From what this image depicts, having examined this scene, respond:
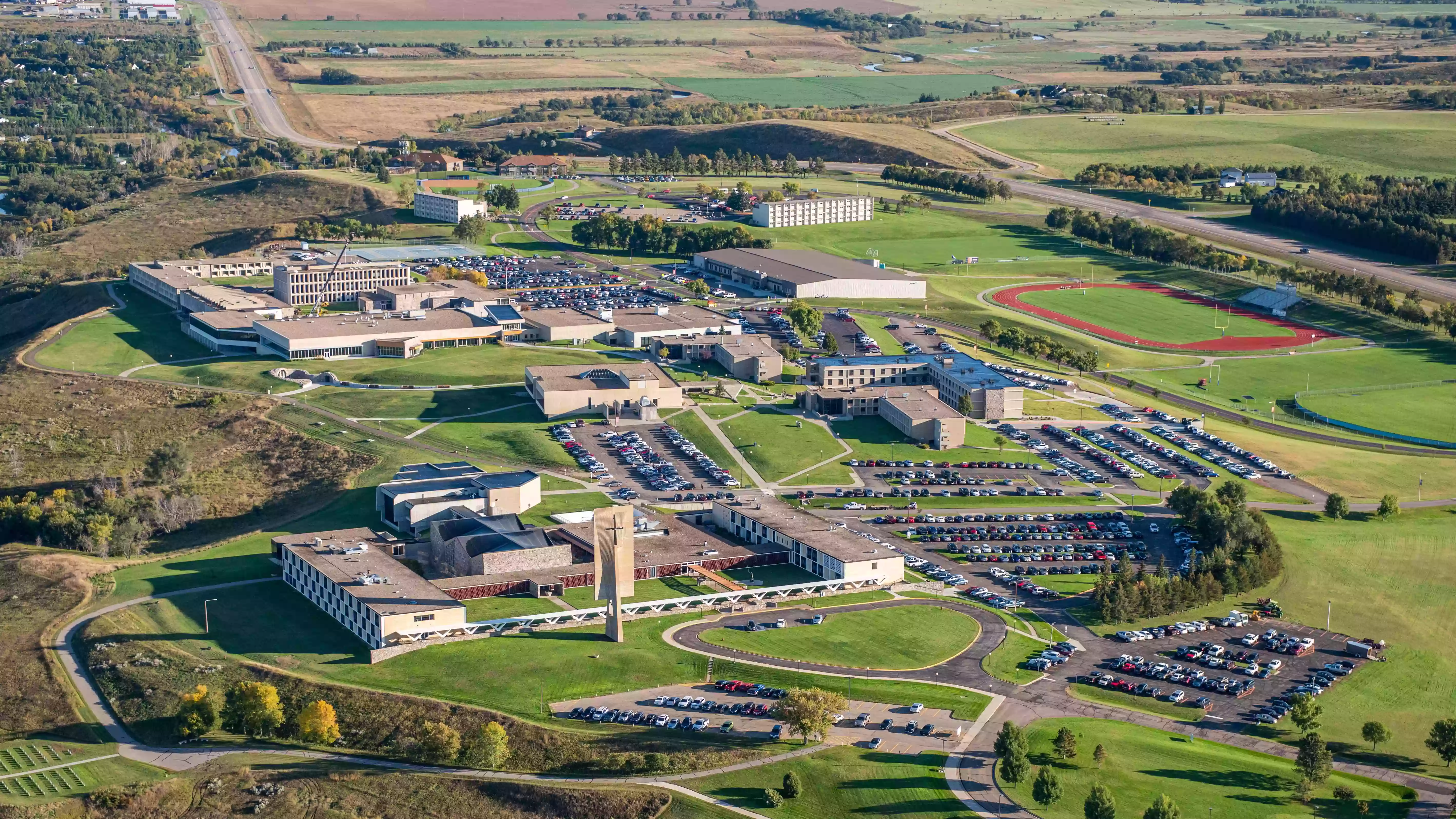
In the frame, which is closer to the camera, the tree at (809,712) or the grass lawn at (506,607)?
the tree at (809,712)

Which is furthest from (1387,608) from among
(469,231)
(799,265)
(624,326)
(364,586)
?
(469,231)

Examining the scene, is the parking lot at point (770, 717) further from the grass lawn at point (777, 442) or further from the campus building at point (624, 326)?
the campus building at point (624, 326)

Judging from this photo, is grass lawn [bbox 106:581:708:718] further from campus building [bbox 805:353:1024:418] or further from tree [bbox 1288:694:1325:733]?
campus building [bbox 805:353:1024:418]

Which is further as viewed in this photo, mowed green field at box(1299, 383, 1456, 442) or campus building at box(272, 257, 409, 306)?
campus building at box(272, 257, 409, 306)

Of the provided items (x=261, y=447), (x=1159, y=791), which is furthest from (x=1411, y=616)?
(x=261, y=447)

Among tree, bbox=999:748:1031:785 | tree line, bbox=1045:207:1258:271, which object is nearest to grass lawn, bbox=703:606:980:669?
tree, bbox=999:748:1031:785

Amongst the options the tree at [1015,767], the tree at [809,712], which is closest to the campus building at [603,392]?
the tree at [809,712]
